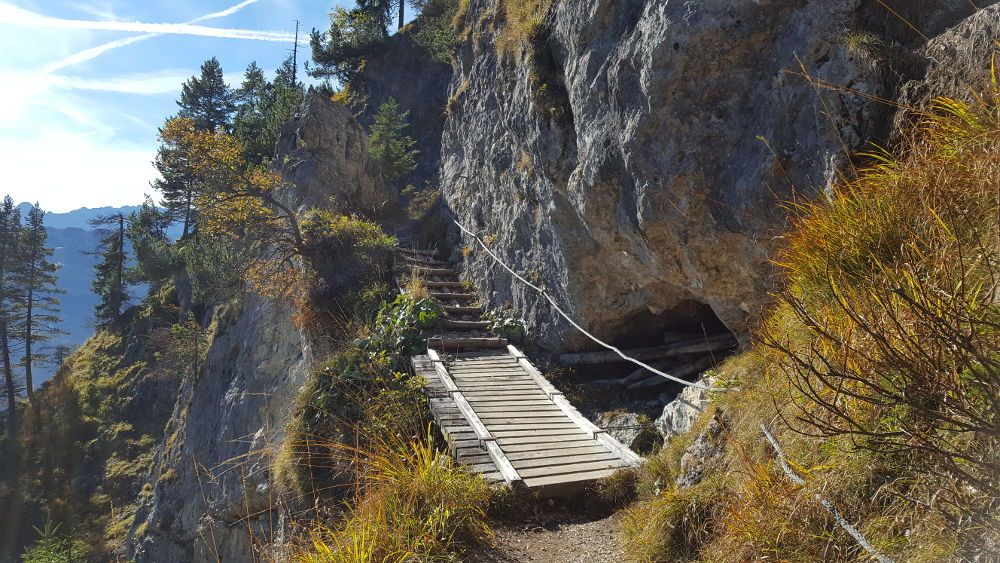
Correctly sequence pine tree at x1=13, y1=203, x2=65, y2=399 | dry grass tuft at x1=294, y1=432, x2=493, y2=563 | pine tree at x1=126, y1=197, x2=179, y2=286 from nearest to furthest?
dry grass tuft at x1=294, y1=432, x2=493, y2=563
pine tree at x1=126, y1=197, x2=179, y2=286
pine tree at x1=13, y1=203, x2=65, y2=399

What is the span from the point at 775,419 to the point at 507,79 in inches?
454

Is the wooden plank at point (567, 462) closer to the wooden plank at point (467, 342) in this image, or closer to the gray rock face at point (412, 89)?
the wooden plank at point (467, 342)

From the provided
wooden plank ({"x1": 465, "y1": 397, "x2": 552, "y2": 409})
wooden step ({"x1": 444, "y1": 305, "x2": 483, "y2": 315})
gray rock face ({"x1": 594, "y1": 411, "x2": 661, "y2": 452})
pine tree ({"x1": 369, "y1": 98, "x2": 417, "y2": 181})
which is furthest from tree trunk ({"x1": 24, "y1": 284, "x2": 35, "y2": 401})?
gray rock face ({"x1": 594, "y1": 411, "x2": 661, "y2": 452})

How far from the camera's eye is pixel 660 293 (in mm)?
9625

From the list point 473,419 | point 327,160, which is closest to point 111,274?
point 327,160

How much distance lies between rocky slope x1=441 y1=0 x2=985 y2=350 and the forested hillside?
41 millimetres

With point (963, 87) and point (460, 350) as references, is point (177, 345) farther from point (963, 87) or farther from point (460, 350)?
point (963, 87)

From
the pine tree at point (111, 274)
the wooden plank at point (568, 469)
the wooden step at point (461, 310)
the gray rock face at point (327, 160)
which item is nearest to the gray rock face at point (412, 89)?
the gray rock face at point (327, 160)

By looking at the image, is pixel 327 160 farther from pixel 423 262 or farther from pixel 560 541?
pixel 560 541

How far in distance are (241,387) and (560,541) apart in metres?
14.6

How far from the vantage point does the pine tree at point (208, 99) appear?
134ft

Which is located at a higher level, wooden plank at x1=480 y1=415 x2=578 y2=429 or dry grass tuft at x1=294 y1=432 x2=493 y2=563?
dry grass tuft at x1=294 y1=432 x2=493 y2=563

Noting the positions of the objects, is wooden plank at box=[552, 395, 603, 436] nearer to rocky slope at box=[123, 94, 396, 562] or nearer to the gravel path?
the gravel path

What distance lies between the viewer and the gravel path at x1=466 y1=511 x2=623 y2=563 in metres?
5.29
